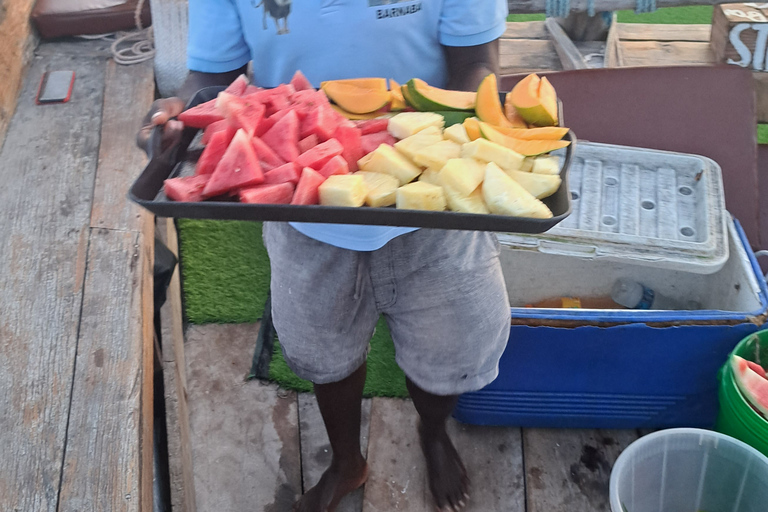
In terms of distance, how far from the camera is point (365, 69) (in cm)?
128

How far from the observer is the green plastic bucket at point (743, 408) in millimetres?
1486

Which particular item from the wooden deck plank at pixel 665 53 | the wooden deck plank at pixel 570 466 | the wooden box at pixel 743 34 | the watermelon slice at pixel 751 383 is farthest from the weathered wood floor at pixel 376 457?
the wooden deck plank at pixel 665 53

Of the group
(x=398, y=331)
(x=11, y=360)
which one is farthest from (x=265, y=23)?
(x=11, y=360)

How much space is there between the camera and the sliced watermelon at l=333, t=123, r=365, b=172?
1.17m

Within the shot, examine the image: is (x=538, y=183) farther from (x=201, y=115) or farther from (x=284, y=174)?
(x=201, y=115)

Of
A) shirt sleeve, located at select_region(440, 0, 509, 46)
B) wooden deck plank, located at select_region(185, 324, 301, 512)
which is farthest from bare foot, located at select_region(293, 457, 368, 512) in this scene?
shirt sleeve, located at select_region(440, 0, 509, 46)

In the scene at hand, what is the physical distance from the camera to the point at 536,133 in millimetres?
1174

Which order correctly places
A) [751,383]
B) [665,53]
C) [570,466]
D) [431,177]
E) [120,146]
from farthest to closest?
1. [665,53]
2. [120,146]
3. [570,466]
4. [751,383]
5. [431,177]

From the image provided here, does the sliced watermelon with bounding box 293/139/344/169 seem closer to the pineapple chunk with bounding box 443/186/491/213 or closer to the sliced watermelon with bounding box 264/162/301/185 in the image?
the sliced watermelon with bounding box 264/162/301/185

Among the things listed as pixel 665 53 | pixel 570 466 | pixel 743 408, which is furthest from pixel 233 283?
pixel 665 53

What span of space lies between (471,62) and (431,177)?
1.15 feet

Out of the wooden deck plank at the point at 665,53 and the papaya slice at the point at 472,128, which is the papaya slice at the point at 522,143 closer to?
the papaya slice at the point at 472,128

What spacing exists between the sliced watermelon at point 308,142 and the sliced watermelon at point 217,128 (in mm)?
126

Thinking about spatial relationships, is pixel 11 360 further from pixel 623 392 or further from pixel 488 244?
pixel 623 392
